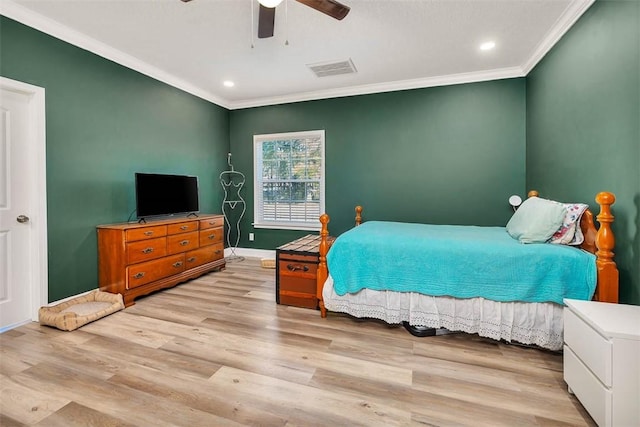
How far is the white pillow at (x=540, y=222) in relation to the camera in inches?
89.0

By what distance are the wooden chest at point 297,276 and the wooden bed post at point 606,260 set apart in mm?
2101

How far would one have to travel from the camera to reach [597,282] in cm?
191

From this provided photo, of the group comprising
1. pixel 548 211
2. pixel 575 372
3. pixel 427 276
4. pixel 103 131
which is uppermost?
pixel 103 131

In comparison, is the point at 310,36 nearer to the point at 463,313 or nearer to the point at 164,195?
the point at 164,195

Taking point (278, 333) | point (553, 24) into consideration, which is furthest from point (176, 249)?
point (553, 24)

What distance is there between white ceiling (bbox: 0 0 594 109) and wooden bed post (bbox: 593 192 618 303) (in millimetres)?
1696

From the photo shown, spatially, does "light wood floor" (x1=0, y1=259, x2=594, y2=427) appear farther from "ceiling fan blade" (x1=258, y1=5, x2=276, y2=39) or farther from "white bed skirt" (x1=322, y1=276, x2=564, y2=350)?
"ceiling fan blade" (x1=258, y1=5, x2=276, y2=39)

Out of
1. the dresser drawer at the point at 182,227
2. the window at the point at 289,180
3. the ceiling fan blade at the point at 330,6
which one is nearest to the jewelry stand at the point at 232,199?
the window at the point at 289,180

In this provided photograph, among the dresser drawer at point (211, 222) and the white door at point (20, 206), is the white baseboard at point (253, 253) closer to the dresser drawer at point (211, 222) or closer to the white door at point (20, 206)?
the dresser drawer at point (211, 222)

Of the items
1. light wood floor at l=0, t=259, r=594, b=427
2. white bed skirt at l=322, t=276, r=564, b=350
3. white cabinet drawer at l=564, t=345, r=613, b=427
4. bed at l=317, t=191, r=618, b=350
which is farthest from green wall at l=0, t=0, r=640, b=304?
light wood floor at l=0, t=259, r=594, b=427

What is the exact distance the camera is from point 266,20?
216 cm

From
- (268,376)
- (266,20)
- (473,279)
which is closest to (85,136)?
(266,20)

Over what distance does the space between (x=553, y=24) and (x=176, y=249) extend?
458 centimetres

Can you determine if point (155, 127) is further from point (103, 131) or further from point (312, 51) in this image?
point (312, 51)
